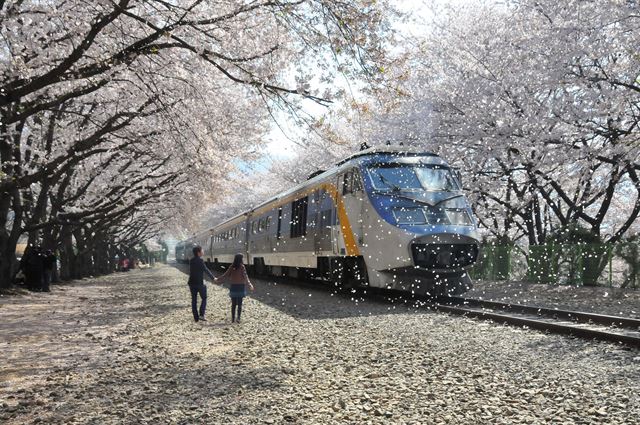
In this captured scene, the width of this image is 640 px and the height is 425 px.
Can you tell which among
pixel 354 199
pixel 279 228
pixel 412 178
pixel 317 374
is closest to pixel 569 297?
pixel 412 178

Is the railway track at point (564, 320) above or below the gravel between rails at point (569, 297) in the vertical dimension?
below

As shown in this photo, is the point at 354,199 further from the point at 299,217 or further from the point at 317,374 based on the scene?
the point at 317,374

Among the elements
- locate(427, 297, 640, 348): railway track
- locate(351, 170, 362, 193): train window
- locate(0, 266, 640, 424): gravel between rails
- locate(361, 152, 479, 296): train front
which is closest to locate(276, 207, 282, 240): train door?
locate(351, 170, 362, 193): train window

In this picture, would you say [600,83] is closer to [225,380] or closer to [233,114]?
[233,114]

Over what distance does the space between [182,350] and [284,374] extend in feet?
7.73

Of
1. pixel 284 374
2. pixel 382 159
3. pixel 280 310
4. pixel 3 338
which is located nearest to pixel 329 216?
pixel 382 159

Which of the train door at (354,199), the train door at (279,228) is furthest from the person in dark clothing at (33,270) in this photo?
the train door at (354,199)

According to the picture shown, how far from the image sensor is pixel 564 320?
405 inches

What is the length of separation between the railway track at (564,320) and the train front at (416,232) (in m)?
0.70

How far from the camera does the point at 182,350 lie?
830 cm

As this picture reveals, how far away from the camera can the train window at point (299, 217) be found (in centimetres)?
1814

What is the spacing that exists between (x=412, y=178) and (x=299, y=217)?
5622 mm

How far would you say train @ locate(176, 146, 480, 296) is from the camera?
41.5 ft

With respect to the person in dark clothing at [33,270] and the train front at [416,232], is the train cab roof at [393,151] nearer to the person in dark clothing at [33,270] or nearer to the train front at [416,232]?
the train front at [416,232]
